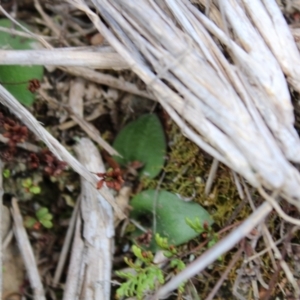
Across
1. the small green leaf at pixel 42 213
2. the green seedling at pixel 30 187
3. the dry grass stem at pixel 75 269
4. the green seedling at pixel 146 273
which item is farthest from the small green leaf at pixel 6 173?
the green seedling at pixel 146 273

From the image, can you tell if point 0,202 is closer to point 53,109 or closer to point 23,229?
point 23,229

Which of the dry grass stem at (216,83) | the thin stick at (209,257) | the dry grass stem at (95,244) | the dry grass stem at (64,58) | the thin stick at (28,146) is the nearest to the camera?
the thin stick at (209,257)

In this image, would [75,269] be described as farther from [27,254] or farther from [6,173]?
[6,173]

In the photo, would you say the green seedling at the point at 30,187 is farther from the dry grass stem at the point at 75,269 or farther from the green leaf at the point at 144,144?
the green leaf at the point at 144,144

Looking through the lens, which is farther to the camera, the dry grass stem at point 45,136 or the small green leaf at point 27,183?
the small green leaf at point 27,183

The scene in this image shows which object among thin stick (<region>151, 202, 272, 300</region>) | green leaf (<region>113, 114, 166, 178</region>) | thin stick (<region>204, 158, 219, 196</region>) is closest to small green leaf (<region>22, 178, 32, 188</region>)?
→ green leaf (<region>113, 114, 166, 178</region>)

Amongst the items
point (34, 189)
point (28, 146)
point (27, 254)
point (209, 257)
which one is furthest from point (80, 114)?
point (209, 257)

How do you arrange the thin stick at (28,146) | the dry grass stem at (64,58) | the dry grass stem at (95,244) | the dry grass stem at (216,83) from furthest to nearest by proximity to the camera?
the thin stick at (28,146) < the dry grass stem at (95,244) < the dry grass stem at (64,58) < the dry grass stem at (216,83)
